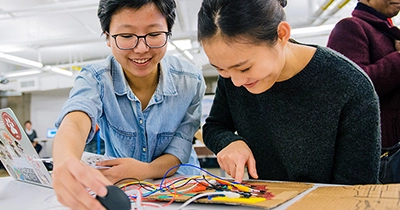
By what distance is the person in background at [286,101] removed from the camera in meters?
0.78

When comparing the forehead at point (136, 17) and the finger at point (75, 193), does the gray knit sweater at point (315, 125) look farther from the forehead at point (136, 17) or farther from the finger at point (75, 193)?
the finger at point (75, 193)

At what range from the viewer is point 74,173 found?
51 centimetres

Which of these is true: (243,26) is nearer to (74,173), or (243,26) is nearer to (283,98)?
(283,98)

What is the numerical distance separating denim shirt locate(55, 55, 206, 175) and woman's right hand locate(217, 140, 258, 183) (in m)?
0.22

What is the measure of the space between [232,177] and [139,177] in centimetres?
26

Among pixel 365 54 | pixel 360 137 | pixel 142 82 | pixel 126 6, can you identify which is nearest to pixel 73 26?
pixel 142 82

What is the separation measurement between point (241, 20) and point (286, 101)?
0.30 meters

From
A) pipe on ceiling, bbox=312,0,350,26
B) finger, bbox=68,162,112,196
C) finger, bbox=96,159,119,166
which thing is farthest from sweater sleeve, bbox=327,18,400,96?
pipe on ceiling, bbox=312,0,350,26

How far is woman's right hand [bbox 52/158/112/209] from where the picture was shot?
1.63 feet

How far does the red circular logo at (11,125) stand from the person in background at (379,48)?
1.02 meters

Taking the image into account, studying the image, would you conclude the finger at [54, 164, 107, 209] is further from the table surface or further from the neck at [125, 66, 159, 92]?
the neck at [125, 66, 159, 92]

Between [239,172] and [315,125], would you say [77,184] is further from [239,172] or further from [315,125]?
[315,125]

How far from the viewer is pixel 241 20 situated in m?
0.76

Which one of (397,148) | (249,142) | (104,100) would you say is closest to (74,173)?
(104,100)
